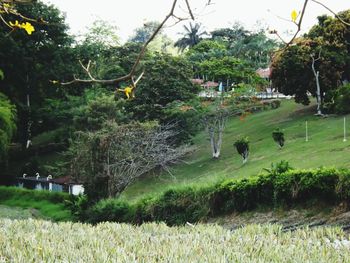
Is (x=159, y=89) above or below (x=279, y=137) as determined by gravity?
above

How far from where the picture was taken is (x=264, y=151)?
2536 cm

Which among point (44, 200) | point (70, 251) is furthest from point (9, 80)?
point (70, 251)

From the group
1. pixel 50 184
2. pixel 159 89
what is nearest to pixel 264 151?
pixel 159 89

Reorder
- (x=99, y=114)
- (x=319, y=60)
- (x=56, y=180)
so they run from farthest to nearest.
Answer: (x=319, y=60) → (x=56, y=180) → (x=99, y=114)

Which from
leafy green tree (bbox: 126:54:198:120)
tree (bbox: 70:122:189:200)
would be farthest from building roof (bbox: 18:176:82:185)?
leafy green tree (bbox: 126:54:198:120)

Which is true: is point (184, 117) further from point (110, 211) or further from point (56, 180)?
point (110, 211)

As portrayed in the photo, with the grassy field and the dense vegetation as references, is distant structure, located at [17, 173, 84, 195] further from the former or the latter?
the grassy field

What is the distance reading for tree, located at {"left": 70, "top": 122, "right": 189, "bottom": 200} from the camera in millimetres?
19297

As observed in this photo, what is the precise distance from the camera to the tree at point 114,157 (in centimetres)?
1930

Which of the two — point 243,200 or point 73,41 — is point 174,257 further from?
point 73,41

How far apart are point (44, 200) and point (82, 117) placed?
16.6 feet

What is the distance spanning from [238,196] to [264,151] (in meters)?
12.2

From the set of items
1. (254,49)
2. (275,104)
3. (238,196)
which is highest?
(254,49)

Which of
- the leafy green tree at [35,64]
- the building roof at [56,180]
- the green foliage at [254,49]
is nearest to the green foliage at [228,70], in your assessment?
the green foliage at [254,49]
